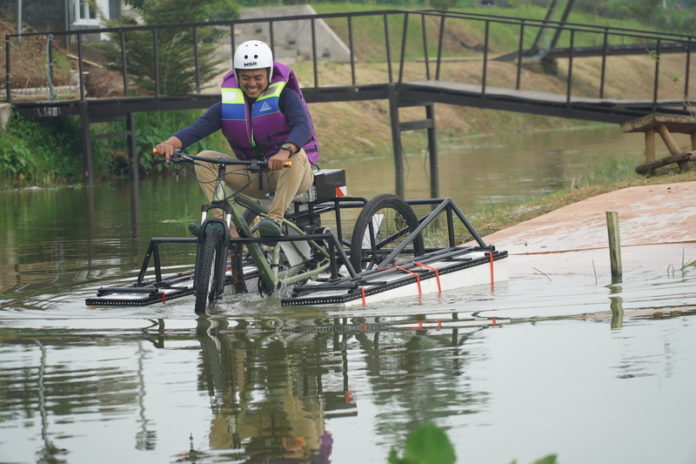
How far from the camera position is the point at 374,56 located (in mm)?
53438

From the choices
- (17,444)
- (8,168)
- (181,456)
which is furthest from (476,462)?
(8,168)

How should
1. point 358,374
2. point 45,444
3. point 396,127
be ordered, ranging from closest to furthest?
point 45,444 < point 358,374 < point 396,127

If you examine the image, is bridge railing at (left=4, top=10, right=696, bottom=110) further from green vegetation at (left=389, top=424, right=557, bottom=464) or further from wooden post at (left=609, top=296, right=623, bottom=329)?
green vegetation at (left=389, top=424, right=557, bottom=464)

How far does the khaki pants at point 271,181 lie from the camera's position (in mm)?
9539

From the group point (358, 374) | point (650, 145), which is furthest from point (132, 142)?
point (358, 374)

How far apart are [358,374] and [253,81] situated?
3.15 metres

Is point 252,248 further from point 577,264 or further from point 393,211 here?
point 577,264

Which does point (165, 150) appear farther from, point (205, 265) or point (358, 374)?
point (358, 374)

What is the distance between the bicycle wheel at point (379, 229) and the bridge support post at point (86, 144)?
1627 centimetres

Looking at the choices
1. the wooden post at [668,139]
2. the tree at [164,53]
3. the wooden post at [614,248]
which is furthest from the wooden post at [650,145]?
the tree at [164,53]

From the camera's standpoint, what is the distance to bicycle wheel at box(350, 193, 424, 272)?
32.6 feet

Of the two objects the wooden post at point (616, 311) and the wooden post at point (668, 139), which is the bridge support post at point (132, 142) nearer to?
the wooden post at point (668, 139)

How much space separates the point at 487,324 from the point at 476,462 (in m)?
3.12

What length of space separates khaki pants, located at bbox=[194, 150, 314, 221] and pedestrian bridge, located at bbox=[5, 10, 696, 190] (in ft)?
29.0
